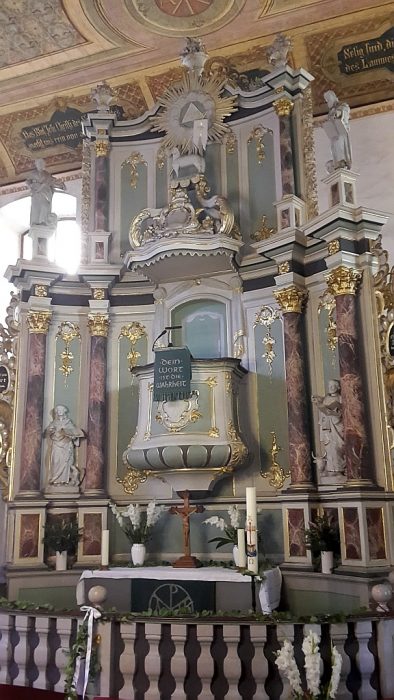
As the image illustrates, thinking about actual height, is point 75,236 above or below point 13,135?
below

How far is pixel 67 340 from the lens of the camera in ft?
33.3

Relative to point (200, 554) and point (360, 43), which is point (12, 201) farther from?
point (200, 554)

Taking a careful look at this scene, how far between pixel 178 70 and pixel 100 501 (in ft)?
24.5

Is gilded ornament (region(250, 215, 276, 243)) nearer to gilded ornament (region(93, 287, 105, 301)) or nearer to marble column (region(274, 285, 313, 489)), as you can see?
marble column (region(274, 285, 313, 489))

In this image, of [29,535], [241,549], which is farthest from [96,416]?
[241,549]

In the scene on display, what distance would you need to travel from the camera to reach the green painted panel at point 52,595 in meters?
8.83

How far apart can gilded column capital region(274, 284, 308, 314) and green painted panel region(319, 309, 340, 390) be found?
0.31m

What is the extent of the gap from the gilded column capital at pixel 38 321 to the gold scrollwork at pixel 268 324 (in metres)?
3.03

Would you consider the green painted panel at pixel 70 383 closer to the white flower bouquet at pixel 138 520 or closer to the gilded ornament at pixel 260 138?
the white flower bouquet at pixel 138 520

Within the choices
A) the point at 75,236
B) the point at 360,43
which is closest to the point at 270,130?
the point at 360,43

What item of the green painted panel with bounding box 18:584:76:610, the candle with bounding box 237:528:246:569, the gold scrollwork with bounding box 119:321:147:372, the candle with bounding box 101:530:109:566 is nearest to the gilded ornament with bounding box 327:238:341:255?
the gold scrollwork with bounding box 119:321:147:372

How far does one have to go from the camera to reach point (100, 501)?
30.6 feet

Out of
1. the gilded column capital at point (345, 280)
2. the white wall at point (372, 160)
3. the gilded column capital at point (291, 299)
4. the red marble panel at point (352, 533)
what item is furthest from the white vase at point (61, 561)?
the white wall at point (372, 160)

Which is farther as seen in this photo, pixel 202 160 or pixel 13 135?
pixel 13 135
